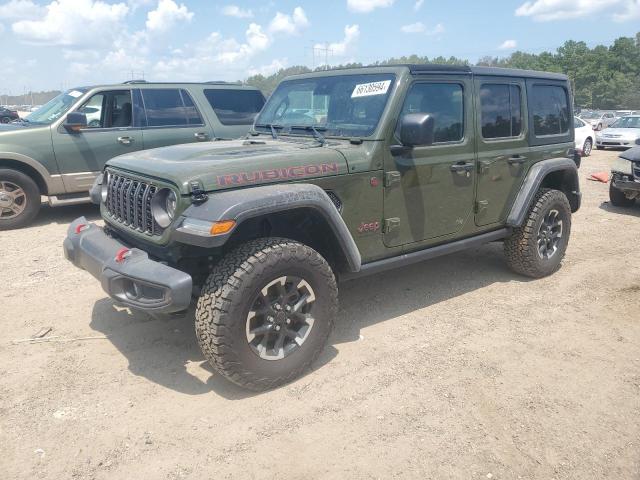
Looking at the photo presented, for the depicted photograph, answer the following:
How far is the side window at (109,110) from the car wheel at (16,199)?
116cm

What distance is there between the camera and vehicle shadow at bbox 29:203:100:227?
7.48 meters

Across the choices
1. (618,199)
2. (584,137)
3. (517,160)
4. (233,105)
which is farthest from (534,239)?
(584,137)

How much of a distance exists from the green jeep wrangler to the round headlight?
0.03 m

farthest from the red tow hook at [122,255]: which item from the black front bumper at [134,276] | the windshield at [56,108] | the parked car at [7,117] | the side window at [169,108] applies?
the parked car at [7,117]

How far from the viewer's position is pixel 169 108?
25.3ft

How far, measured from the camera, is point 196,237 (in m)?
2.76

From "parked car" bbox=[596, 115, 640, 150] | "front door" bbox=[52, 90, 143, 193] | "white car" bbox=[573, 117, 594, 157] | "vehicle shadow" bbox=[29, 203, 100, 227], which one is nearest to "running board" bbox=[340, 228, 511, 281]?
"front door" bbox=[52, 90, 143, 193]

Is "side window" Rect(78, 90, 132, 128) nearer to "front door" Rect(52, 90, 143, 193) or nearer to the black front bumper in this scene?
Answer: "front door" Rect(52, 90, 143, 193)

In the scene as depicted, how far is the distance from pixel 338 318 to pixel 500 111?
230 cm

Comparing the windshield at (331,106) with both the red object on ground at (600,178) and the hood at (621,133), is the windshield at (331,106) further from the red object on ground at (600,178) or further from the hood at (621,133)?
the hood at (621,133)

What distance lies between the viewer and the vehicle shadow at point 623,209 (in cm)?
844

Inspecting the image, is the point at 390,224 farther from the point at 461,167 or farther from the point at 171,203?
the point at 171,203

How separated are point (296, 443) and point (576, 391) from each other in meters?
1.79

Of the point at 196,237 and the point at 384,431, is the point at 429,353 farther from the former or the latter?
the point at 196,237
